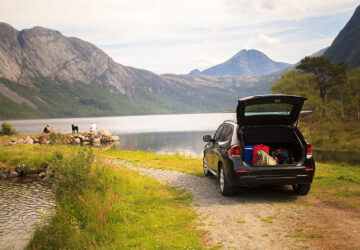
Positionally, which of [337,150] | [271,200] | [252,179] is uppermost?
A: [252,179]

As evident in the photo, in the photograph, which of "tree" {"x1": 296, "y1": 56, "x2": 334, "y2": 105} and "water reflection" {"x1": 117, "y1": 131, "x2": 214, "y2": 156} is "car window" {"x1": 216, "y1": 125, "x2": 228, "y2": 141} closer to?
"water reflection" {"x1": 117, "y1": 131, "x2": 214, "y2": 156}

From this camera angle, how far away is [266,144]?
937 centimetres

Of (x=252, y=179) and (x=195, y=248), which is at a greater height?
(x=252, y=179)

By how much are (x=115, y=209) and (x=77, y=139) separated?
40.3 m

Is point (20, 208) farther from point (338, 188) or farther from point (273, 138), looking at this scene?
point (338, 188)

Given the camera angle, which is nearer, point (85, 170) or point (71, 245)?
point (71, 245)

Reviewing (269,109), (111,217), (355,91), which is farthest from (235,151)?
(355,91)

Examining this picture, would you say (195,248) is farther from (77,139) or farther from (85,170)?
(77,139)

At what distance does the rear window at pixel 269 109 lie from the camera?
831 centimetres

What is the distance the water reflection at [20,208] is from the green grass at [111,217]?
2.96 ft

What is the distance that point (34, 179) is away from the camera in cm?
1712

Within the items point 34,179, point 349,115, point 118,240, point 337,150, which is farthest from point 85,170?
point 349,115

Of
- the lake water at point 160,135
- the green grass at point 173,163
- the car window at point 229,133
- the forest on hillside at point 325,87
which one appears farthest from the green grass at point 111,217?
the forest on hillside at point 325,87

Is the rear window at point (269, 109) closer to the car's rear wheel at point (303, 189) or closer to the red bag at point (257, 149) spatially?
the red bag at point (257, 149)
